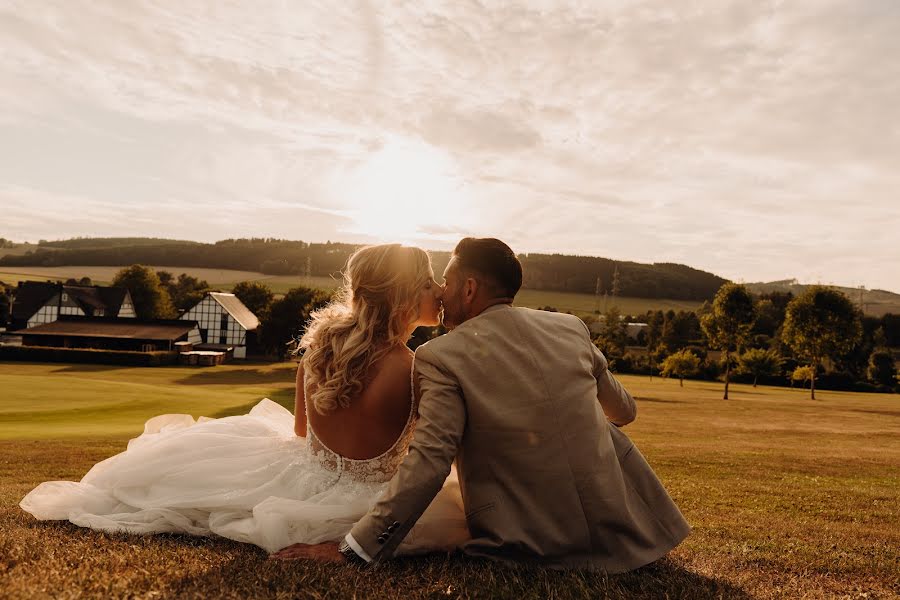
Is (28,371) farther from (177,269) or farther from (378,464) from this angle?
(177,269)

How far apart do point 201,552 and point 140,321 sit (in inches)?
2805

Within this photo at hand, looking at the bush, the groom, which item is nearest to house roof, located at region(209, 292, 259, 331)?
the bush

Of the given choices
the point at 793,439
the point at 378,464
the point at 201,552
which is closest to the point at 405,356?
the point at 378,464

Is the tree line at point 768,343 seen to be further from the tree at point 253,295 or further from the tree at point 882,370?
the tree at point 253,295

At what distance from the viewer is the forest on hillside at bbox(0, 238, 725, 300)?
375 feet

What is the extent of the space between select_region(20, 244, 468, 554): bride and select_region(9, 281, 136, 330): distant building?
82.2 meters

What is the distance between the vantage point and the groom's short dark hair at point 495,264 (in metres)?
4.14

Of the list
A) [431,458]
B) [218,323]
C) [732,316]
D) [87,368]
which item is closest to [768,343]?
[732,316]

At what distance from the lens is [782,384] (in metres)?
65.8

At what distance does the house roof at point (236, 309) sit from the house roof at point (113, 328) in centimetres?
851

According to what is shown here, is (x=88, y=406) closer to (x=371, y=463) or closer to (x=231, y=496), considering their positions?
(x=231, y=496)

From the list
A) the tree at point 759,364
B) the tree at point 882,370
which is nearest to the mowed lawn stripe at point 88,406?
the tree at point 759,364

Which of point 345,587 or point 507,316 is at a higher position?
point 507,316

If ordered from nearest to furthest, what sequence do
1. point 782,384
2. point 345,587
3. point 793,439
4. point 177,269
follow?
point 345,587 → point 793,439 → point 782,384 → point 177,269
